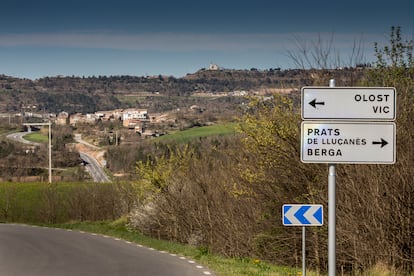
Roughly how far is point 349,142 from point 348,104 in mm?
515

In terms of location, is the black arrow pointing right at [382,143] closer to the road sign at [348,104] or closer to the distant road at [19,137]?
the road sign at [348,104]

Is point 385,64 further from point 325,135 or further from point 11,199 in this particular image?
point 11,199

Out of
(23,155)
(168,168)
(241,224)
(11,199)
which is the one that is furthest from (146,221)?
(23,155)

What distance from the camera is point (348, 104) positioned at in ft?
34.0

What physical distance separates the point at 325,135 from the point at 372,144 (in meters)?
0.64

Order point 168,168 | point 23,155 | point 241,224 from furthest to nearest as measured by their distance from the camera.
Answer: point 23,155, point 168,168, point 241,224

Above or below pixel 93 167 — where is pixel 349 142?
above

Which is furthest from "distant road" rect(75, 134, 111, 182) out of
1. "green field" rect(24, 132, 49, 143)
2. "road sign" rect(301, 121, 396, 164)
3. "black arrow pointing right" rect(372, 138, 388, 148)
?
"black arrow pointing right" rect(372, 138, 388, 148)

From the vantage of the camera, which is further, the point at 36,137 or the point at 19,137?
the point at 36,137

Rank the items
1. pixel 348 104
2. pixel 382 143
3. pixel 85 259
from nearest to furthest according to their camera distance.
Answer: pixel 382 143, pixel 348 104, pixel 85 259

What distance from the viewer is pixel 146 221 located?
33.7m

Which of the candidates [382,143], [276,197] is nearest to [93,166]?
[276,197]

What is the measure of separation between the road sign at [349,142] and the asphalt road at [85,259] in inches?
283

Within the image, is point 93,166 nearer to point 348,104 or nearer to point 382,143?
point 348,104
